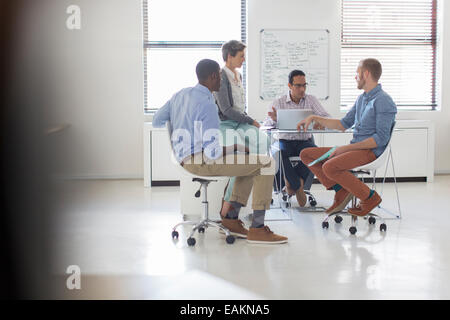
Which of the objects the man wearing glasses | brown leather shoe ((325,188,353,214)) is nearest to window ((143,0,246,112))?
the man wearing glasses

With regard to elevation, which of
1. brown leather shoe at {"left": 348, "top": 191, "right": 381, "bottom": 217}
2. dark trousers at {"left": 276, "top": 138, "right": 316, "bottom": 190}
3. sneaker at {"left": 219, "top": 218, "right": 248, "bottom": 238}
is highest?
dark trousers at {"left": 276, "top": 138, "right": 316, "bottom": 190}

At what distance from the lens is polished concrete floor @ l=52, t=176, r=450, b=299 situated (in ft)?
7.93

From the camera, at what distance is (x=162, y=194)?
546 cm

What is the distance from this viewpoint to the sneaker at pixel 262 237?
3342 mm

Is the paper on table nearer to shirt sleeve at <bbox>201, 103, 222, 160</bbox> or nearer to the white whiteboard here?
shirt sleeve at <bbox>201, 103, 222, 160</bbox>

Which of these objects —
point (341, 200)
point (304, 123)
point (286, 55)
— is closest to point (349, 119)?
point (304, 123)

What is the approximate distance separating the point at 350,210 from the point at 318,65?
3014 mm

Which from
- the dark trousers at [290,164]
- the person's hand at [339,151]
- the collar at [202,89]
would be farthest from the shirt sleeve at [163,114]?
the dark trousers at [290,164]

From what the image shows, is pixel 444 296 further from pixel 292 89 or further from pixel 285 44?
pixel 285 44

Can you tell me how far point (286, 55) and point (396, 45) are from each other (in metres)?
1.51

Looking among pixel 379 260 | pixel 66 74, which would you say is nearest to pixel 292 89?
pixel 379 260

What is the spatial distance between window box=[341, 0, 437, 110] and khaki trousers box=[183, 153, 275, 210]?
3.56 m

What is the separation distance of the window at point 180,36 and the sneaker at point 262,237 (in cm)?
346

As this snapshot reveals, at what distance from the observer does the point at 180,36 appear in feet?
21.1
